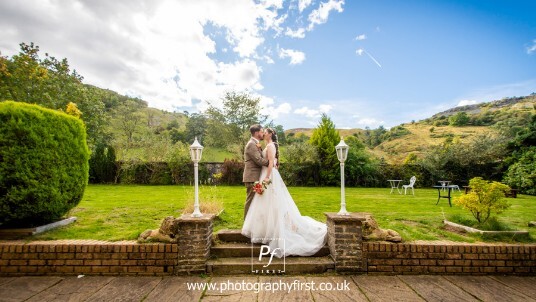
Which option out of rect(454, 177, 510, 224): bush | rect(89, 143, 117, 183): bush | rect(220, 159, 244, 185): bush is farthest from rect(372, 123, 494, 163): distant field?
rect(454, 177, 510, 224): bush

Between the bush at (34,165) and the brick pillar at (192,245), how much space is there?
240cm

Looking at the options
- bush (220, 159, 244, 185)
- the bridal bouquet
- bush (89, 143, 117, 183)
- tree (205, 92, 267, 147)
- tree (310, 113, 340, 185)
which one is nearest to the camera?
the bridal bouquet

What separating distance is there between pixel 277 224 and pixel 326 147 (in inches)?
476

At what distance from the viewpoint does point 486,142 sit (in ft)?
51.0

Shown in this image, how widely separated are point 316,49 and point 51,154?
862 cm

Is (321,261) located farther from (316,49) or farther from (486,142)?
(486,142)

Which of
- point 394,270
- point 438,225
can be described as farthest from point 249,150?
point 438,225

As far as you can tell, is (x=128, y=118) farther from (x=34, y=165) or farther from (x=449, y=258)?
(x=449, y=258)

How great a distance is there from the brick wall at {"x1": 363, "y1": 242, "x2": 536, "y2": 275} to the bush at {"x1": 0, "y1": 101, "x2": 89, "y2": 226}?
4.97 meters

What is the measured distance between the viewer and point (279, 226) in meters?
4.01

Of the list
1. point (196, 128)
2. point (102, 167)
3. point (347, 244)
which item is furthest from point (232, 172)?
point (196, 128)

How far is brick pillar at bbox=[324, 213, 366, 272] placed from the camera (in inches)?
144

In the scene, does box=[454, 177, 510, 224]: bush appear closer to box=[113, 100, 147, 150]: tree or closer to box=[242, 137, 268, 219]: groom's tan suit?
box=[242, 137, 268, 219]: groom's tan suit

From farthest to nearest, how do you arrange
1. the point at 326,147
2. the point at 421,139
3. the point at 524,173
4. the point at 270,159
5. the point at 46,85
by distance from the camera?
the point at 421,139, the point at 46,85, the point at 326,147, the point at 524,173, the point at 270,159
